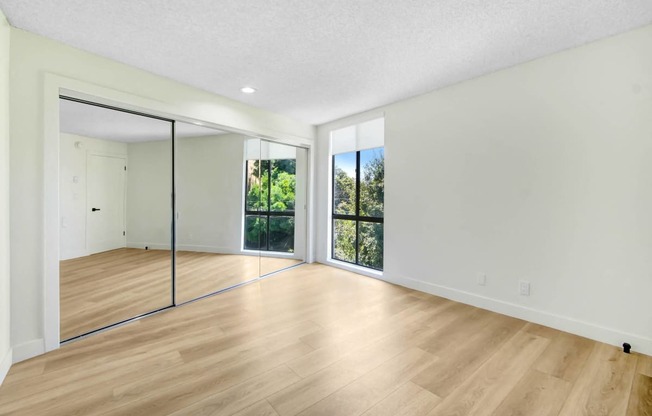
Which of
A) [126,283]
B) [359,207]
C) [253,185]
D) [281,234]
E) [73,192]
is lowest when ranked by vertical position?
[126,283]

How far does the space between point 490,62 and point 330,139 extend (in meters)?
2.65

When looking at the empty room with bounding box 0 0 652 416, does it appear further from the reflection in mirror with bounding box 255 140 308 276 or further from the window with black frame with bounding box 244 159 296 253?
the reflection in mirror with bounding box 255 140 308 276

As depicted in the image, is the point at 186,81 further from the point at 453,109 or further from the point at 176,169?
the point at 453,109

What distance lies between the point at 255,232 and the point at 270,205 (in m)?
0.55

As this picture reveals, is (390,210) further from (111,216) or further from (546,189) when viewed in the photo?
(111,216)

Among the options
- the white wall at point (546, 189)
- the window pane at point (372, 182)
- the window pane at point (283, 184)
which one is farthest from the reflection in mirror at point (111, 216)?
the white wall at point (546, 189)

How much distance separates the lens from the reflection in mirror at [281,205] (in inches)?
185

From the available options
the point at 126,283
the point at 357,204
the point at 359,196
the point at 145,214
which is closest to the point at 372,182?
the point at 359,196

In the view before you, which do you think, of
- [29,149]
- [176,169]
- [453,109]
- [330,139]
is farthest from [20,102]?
[453,109]

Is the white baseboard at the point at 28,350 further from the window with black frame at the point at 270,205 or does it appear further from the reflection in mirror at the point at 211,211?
the window with black frame at the point at 270,205

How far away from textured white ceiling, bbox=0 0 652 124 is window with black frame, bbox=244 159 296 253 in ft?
5.84

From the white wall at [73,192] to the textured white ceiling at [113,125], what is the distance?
0.08 meters

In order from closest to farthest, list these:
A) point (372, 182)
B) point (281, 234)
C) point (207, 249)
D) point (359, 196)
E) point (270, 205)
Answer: point (207, 249) → point (372, 182) → point (359, 196) → point (270, 205) → point (281, 234)

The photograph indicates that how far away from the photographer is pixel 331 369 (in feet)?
6.43
